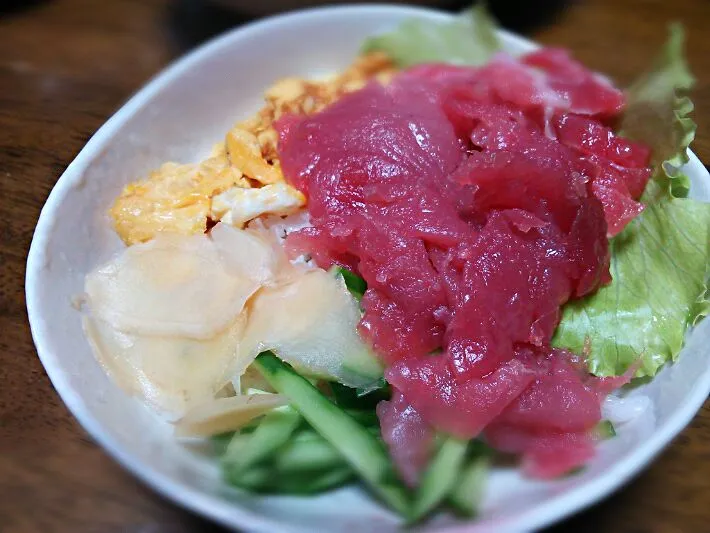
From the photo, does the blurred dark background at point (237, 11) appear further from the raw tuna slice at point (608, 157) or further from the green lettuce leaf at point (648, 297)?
the green lettuce leaf at point (648, 297)

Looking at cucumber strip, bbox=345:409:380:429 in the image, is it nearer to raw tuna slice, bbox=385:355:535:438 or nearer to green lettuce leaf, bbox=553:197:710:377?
raw tuna slice, bbox=385:355:535:438

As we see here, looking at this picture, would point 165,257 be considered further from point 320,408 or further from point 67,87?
point 67,87

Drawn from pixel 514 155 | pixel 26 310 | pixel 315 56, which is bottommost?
pixel 26 310

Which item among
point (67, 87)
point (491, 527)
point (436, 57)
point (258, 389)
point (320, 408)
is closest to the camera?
point (491, 527)

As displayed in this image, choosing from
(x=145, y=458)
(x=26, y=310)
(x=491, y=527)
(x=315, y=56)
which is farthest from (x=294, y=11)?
(x=491, y=527)

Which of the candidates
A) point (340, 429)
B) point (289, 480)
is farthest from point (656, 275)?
point (289, 480)

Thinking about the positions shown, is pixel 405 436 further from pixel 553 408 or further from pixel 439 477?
pixel 553 408
